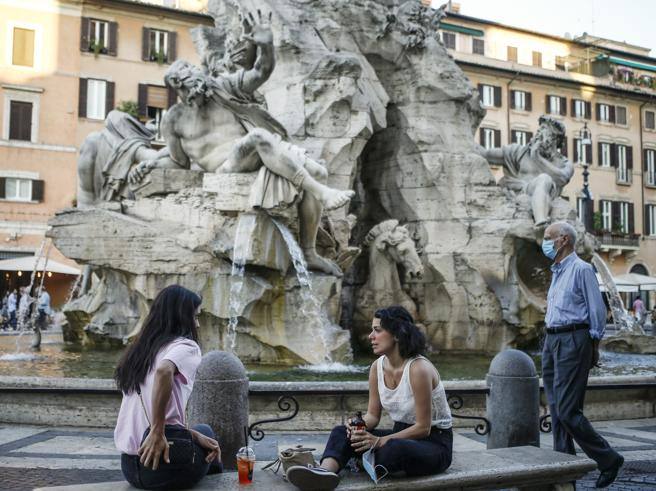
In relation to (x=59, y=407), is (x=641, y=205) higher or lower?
higher

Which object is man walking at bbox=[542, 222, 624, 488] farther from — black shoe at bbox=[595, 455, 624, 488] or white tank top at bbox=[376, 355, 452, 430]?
white tank top at bbox=[376, 355, 452, 430]

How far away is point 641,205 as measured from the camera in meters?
45.5

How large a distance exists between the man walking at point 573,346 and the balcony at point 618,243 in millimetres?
38397

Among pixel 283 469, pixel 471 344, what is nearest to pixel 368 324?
pixel 471 344

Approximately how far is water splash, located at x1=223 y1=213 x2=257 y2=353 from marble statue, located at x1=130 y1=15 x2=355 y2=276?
9.5 inches

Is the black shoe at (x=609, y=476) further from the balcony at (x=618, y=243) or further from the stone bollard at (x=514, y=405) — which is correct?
the balcony at (x=618, y=243)

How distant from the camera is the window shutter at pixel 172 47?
3494 centimetres

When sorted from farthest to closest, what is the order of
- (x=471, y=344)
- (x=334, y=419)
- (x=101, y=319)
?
(x=471, y=344) → (x=101, y=319) → (x=334, y=419)

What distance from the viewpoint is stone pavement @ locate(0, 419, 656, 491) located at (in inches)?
204

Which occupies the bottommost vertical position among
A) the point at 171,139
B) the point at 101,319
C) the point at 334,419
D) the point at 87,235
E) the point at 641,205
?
the point at 334,419

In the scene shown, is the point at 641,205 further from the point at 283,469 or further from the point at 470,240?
the point at 283,469

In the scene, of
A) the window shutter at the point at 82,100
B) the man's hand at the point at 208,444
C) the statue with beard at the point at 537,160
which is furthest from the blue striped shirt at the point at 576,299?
the window shutter at the point at 82,100

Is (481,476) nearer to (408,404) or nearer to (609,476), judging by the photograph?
(408,404)

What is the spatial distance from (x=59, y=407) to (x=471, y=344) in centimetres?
674
